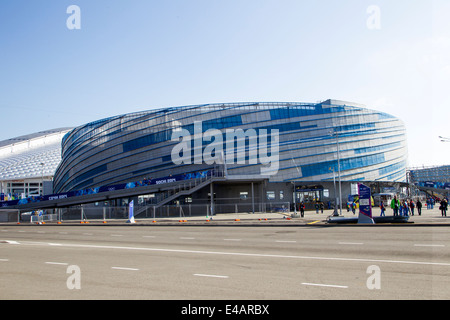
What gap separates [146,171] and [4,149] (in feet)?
232

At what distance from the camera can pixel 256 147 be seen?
214 feet

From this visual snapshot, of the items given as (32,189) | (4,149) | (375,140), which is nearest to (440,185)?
(375,140)

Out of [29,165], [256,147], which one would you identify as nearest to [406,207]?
[256,147]

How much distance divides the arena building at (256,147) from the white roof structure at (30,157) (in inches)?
1126

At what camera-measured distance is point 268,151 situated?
65.4 m

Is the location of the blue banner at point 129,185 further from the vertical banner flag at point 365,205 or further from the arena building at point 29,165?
the arena building at point 29,165

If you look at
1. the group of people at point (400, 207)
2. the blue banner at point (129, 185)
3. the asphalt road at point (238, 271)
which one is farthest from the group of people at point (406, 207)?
the blue banner at point (129, 185)

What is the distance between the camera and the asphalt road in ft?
26.2

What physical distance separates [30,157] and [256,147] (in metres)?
75.3

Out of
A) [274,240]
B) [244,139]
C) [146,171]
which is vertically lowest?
[274,240]
